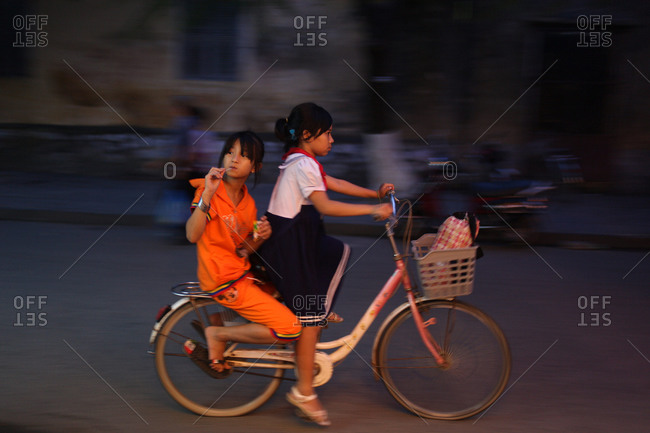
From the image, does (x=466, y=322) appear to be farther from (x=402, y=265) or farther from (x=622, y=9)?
(x=622, y=9)

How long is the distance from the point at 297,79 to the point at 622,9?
5.80m

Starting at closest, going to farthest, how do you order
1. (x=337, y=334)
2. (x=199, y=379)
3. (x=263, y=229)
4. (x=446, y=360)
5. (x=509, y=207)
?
(x=263, y=229), (x=446, y=360), (x=199, y=379), (x=337, y=334), (x=509, y=207)

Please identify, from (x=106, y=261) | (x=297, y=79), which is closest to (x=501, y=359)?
(x=106, y=261)

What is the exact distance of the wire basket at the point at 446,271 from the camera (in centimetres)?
333

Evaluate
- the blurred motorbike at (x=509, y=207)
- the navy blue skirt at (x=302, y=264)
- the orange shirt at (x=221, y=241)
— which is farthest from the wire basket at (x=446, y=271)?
the blurred motorbike at (x=509, y=207)

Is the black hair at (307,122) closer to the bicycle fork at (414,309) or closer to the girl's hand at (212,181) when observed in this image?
the girl's hand at (212,181)

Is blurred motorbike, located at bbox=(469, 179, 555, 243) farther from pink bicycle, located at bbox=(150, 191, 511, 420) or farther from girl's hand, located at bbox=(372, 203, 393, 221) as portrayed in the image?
girl's hand, located at bbox=(372, 203, 393, 221)

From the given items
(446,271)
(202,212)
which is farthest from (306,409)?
(202,212)

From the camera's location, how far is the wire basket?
3334 millimetres

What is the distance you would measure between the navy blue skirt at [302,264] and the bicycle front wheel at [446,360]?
0.41 metres

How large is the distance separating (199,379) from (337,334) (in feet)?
4.70

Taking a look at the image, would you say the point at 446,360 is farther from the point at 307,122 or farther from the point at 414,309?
the point at 307,122

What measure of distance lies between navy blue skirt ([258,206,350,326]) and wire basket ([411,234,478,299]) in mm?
482

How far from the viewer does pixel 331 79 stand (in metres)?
12.5
